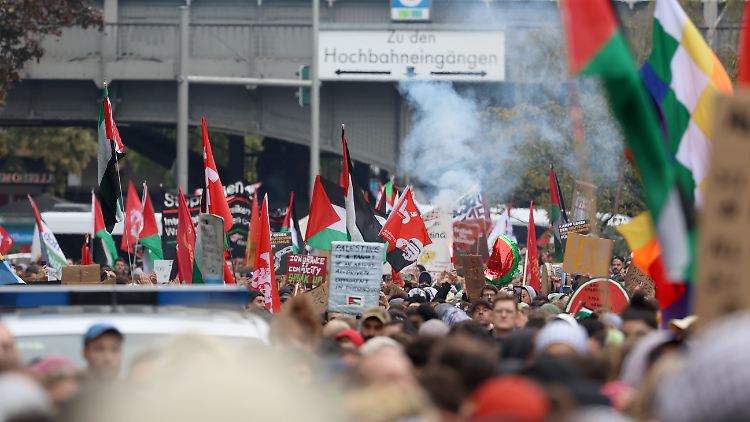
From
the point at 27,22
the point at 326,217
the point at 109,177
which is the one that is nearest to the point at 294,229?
the point at 326,217

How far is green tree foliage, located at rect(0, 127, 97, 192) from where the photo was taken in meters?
57.0

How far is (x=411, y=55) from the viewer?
4022 centimetres

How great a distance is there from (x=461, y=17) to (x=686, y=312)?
32748mm

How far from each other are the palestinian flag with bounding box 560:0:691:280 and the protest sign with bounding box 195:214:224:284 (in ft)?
18.7

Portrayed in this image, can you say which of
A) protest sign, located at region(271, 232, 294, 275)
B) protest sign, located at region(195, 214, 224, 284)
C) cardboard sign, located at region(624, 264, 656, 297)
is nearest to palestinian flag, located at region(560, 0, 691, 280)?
protest sign, located at region(195, 214, 224, 284)

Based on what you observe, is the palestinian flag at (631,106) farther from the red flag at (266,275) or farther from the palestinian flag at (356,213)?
the palestinian flag at (356,213)

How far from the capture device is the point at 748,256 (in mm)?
5473

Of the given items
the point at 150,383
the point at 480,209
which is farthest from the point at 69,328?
the point at 480,209

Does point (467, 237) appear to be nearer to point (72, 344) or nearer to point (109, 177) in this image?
point (109, 177)

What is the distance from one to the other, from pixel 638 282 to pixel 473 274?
1.74m

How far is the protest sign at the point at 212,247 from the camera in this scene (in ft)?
39.8

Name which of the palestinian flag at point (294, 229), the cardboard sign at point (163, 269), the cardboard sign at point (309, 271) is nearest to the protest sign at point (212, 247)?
the cardboard sign at point (309, 271)

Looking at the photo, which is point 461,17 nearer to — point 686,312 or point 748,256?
point 686,312

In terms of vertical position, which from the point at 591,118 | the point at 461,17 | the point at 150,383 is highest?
the point at 461,17
